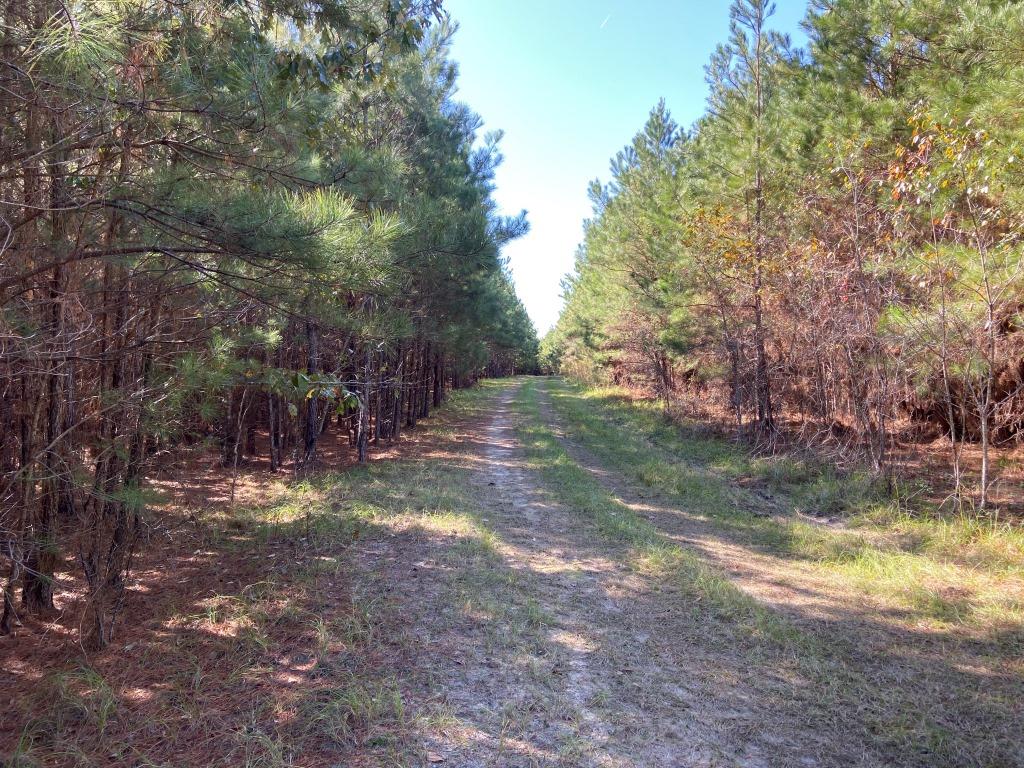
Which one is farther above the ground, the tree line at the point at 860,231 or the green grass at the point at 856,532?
the tree line at the point at 860,231

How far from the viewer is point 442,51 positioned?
1163 cm

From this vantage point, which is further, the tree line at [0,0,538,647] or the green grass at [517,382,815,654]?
the green grass at [517,382,815,654]

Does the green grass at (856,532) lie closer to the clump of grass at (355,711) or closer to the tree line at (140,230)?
the clump of grass at (355,711)

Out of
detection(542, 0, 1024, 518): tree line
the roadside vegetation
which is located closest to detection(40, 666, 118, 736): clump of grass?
the roadside vegetation

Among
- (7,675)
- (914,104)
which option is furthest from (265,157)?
(914,104)

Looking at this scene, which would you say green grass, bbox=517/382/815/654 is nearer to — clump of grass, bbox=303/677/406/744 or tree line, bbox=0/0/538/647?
clump of grass, bbox=303/677/406/744

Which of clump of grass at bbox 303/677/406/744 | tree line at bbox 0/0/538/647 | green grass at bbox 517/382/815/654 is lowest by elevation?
clump of grass at bbox 303/677/406/744

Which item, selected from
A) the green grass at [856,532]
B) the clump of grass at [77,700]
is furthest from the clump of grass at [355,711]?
the green grass at [856,532]

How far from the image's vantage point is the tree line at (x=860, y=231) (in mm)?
5883

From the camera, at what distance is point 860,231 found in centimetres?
877

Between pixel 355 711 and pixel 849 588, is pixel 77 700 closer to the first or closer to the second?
pixel 355 711

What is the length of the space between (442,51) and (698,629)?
12075 mm

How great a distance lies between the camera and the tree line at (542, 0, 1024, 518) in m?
5.88

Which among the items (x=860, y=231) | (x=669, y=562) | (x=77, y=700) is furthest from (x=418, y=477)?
(x=860, y=231)
